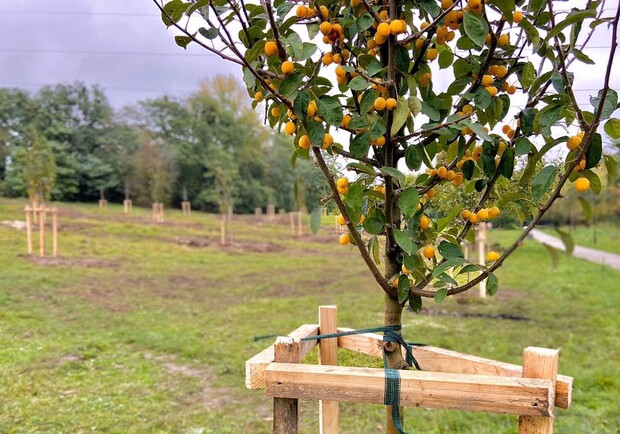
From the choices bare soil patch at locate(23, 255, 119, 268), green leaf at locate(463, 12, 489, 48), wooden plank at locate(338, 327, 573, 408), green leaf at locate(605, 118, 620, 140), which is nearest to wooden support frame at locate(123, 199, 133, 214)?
bare soil patch at locate(23, 255, 119, 268)

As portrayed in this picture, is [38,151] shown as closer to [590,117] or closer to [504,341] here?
[504,341]

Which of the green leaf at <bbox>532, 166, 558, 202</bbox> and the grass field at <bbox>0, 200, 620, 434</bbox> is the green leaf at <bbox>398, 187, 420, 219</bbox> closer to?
the green leaf at <bbox>532, 166, 558, 202</bbox>

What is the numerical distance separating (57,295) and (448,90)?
298 inches

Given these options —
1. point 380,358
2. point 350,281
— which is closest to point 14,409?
point 380,358

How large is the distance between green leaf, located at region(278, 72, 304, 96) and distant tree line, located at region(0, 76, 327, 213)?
20367 mm

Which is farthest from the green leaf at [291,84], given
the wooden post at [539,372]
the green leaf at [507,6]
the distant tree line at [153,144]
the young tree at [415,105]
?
the distant tree line at [153,144]

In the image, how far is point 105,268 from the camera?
Result: 10031 mm

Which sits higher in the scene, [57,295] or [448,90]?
[448,90]

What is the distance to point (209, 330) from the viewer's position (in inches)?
232

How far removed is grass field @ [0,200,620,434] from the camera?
3416mm

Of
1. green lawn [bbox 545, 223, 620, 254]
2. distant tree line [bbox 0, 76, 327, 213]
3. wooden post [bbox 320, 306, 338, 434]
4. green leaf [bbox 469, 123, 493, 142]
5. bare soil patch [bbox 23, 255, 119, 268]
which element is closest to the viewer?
green leaf [bbox 469, 123, 493, 142]

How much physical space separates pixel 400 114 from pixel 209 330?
534 centimetres

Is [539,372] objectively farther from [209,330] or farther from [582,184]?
[209,330]

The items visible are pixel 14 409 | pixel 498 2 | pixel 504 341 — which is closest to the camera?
pixel 498 2
